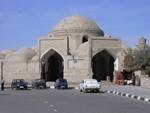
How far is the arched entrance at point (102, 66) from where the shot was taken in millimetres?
72562

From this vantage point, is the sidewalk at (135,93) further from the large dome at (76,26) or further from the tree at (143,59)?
the large dome at (76,26)

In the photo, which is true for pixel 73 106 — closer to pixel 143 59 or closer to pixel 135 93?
pixel 135 93

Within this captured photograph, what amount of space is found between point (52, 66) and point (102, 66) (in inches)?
335

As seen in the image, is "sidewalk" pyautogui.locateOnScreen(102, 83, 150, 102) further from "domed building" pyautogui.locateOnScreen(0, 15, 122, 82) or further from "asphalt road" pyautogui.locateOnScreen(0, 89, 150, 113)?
"domed building" pyautogui.locateOnScreen(0, 15, 122, 82)

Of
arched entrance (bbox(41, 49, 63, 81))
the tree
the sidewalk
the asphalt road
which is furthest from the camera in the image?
arched entrance (bbox(41, 49, 63, 81))

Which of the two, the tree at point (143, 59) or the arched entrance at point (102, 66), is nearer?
the tree at point (143, 59)

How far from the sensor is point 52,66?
3061 inches

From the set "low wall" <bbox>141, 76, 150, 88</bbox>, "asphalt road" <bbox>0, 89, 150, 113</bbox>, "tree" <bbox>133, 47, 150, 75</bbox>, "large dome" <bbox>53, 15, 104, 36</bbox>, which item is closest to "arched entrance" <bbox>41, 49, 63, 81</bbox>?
"large dome" <bbox>53, 15, 104, 36</bbox>

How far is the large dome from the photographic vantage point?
77.0 meters

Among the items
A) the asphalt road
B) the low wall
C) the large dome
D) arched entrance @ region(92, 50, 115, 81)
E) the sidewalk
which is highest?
the large dome

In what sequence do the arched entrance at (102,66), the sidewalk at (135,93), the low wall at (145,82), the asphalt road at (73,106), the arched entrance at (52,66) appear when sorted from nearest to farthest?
the asphalt road at (73,106) < the sidewalk at (135,93) < the low wall at (145,82) < the arched entrance at (102,66) < the arched entrance at (52,66)

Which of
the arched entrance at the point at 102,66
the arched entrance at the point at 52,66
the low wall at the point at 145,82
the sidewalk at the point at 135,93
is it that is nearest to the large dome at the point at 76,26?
the arched entrance at the point at 52,66

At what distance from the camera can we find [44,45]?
7200cm

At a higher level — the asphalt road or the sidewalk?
the sidewalk
